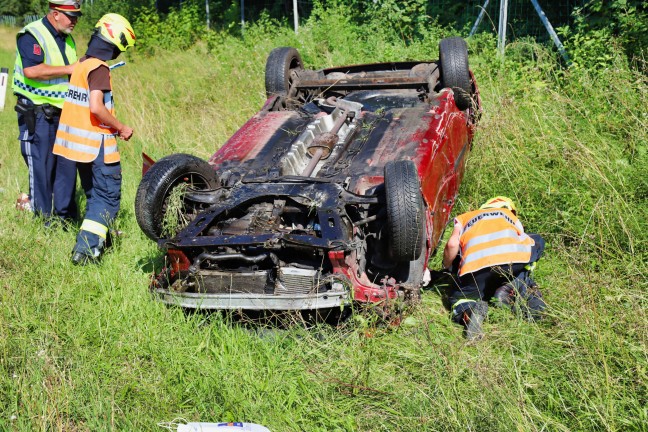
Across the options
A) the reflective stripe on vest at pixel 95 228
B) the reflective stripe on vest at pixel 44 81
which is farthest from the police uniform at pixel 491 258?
the reflective stripe on vest at pixel 44 81

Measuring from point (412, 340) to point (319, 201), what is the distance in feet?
3.56

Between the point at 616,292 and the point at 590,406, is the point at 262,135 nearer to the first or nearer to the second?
the point at 616,292

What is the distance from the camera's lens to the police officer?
5.49 meters

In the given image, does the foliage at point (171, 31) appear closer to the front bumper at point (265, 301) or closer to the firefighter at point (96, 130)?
the firefighter at point (96, 130)

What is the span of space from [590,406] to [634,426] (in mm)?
211

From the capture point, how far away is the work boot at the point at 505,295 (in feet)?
13.9

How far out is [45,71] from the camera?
549 cm

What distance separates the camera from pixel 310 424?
328cm

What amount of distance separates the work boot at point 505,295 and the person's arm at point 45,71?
12.8ft

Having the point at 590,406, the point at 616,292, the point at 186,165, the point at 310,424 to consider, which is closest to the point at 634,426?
the point at 590,406

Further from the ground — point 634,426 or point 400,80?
point 400,80

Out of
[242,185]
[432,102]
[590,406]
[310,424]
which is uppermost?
[432,102]

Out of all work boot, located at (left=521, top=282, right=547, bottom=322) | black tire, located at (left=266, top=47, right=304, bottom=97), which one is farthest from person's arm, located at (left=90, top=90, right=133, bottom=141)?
work boot, located at (left=521, top=282, right=547, bottom=322)

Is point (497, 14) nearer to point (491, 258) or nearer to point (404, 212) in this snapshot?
point (491, 258)
